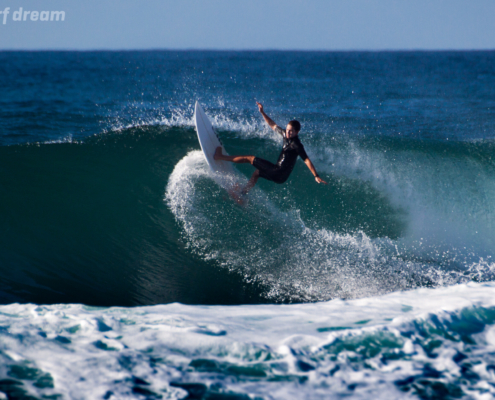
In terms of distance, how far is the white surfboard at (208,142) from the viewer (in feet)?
19.0

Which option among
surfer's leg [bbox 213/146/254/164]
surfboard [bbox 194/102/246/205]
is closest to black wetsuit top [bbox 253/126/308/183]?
surfer's leg [bbox 213/146/254/164]

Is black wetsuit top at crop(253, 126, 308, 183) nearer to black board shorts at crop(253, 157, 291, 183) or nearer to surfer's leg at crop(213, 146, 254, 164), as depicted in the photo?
black board shorts at crop(253, 157, 291, 183)

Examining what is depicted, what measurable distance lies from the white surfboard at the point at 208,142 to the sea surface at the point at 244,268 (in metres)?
0.32

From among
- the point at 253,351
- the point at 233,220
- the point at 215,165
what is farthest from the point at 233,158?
the point at 253,351

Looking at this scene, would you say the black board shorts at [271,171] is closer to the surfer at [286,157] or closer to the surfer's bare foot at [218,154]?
the surfer at [286,157]

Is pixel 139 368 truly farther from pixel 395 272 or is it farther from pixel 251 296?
pixel 395 272

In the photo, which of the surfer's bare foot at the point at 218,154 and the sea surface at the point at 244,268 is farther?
the surfer's bare foot at the point at 218,154

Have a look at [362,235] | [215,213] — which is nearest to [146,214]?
Answer: [215,213]

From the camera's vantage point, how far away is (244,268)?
5039 mm

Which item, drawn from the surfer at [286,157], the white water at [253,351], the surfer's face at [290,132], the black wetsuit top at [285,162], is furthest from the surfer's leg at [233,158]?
the white water at [253,351]

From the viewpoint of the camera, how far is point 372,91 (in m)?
21.9

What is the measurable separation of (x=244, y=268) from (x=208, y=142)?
2.09 m

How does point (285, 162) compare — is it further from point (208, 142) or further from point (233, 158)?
point (208, 142)

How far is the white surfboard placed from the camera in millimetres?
5805
